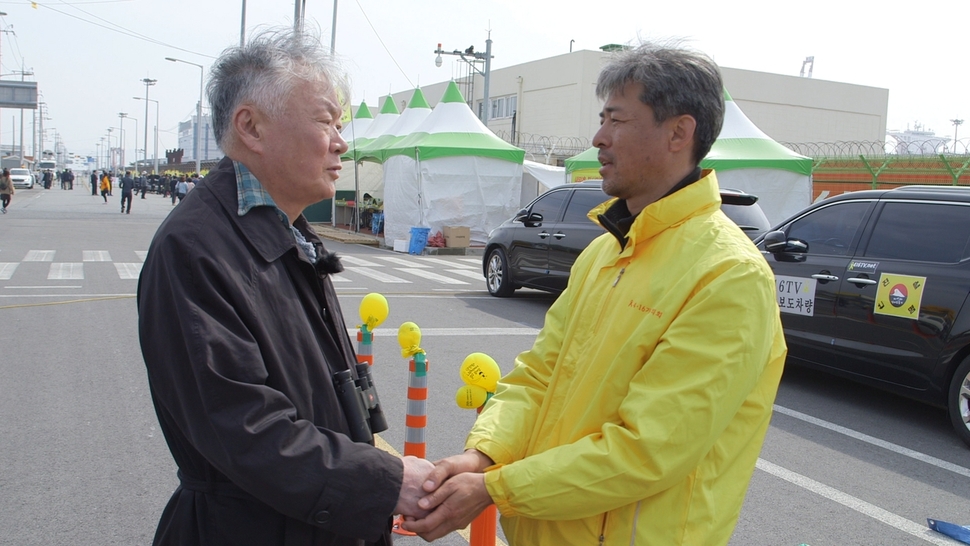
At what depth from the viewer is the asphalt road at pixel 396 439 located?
4039 millimetres

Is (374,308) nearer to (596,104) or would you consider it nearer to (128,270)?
(128,270)

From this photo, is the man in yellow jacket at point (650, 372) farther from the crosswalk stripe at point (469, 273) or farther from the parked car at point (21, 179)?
the parked car at point (21, 179)

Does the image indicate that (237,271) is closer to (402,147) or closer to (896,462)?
(896,462)

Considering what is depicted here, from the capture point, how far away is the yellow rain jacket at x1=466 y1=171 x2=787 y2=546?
1729 millimetres

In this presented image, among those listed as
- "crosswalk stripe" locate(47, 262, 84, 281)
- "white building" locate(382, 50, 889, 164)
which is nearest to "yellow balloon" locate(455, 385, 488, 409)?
"crosswalk stripe" locate(47, 262, 84, 281)

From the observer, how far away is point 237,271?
5.64 ft

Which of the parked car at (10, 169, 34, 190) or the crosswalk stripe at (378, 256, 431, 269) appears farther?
the parked car at (10, 169, 34, 190)

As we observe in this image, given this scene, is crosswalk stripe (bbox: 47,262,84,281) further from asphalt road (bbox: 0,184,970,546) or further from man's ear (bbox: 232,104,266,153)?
man's ear (bbox: 232,104,266,153)

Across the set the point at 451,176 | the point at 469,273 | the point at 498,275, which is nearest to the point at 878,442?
the point at 498,275

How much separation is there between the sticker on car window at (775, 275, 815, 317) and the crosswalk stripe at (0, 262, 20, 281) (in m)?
11.4

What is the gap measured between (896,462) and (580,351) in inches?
165

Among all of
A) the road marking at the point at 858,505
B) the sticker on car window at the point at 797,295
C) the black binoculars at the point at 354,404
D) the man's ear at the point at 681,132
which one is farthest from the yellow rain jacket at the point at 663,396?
the sticker on car window at the point at 797,295

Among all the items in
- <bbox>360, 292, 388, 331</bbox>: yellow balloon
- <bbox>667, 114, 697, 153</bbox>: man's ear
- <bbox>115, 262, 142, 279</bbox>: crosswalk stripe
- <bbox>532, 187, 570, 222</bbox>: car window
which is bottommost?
<bbox>115, 262, 142, 279</bbox>: crosswalk stripe

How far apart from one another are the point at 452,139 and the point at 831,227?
15028 millimetres
